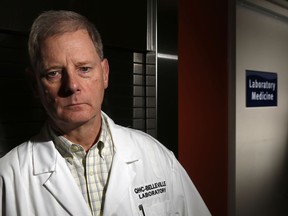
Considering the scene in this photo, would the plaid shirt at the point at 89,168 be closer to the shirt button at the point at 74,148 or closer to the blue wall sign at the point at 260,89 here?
the shirt button at the point at 74,148

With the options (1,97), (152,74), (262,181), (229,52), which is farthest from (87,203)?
(262,181)

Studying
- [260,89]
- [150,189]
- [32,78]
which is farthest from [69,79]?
[260,89]

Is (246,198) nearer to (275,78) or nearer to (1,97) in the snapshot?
(275,78)

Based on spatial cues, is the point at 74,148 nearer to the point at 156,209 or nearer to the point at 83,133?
the point at 83,133

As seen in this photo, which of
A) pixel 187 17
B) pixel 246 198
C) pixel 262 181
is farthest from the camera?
pixel 262 181

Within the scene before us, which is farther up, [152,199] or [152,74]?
[152,74]

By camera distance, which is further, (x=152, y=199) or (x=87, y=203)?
(x=152, y=199)

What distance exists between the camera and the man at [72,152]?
1.19 meters

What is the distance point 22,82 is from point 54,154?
0.39 meters

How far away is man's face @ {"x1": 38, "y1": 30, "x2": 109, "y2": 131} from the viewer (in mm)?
1182

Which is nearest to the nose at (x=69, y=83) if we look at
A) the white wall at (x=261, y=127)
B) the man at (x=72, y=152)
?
the man at (x=72, y=152)

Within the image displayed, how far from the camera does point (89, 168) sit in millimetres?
1275

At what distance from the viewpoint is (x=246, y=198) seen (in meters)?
2.79

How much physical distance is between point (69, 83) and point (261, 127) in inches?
88.1
